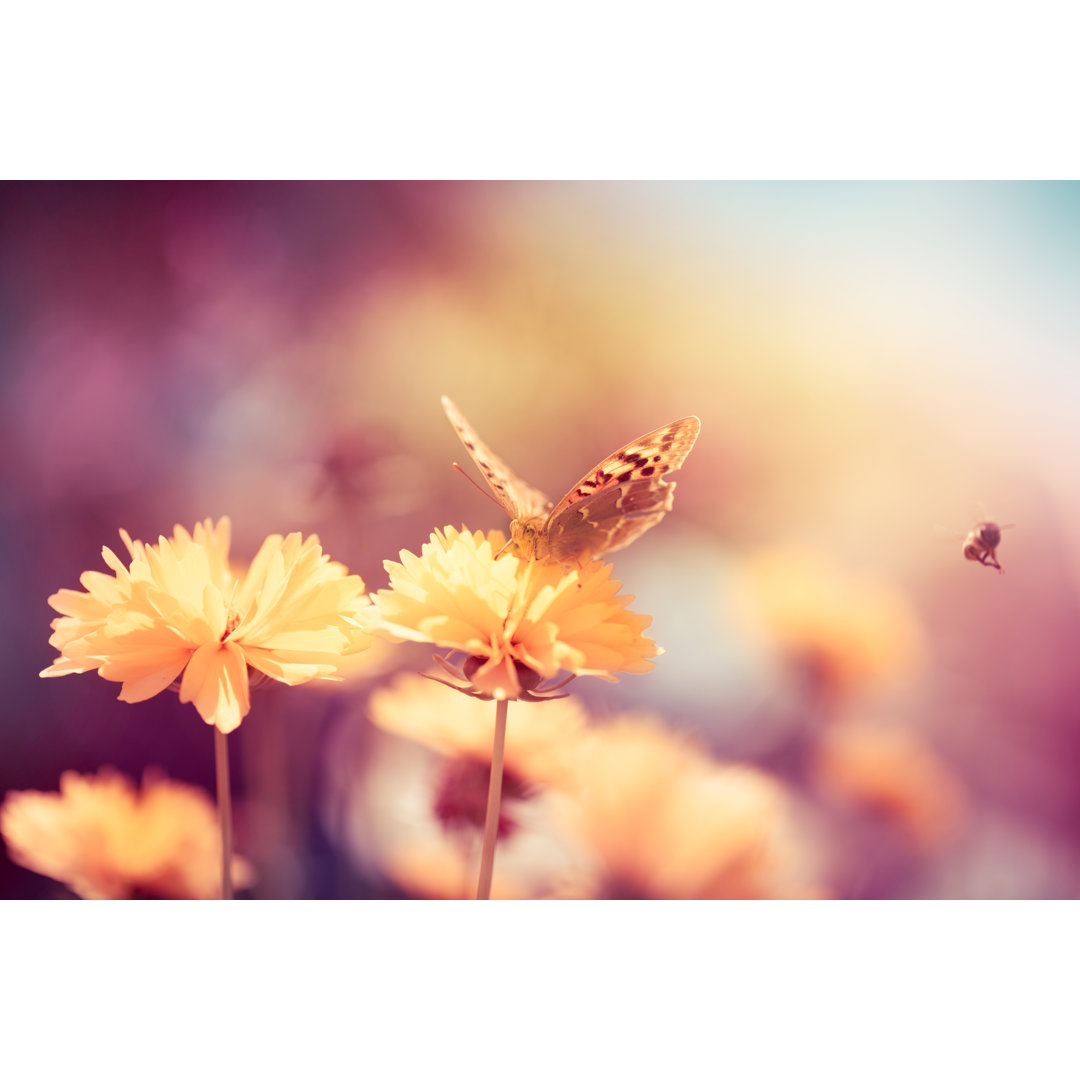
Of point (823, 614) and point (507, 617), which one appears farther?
point (823, 614)

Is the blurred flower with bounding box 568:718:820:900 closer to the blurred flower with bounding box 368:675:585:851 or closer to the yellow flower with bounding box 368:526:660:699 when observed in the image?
the blurred flower with bounding box 368:675:585:851

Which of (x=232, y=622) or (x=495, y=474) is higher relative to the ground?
(x=495, y=474)

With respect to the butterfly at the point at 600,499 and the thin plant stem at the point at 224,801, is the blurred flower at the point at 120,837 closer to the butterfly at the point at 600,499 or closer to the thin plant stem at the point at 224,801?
the thin plant stem at the point at 224,801

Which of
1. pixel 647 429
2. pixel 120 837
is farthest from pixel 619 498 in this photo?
pixel 120 837

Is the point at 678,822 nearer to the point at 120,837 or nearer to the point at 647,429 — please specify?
the point at 647,429
